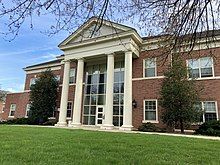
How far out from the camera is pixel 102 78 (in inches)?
1026

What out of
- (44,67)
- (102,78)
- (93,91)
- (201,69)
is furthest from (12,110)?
(201,69)

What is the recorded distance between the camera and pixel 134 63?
24.5 m

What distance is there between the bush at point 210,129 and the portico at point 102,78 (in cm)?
595

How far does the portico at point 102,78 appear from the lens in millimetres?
21484

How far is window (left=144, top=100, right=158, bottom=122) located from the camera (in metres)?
22.0

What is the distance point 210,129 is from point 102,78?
42.4 ft

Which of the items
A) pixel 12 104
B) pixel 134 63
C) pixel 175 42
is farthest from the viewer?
pixel 12 104

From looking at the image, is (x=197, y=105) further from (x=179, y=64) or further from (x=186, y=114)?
(x=179, y=64)

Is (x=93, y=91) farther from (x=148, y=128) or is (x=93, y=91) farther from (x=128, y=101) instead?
(x=148, y=128)

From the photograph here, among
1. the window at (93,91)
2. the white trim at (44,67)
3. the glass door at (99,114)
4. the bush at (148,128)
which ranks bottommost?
the bush at (148,128)

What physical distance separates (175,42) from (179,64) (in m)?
13.0

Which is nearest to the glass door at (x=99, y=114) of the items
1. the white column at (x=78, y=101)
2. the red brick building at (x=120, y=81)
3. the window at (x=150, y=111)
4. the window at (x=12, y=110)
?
the red brick building at (x=120, y=81)

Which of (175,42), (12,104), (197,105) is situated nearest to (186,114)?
(197,105)

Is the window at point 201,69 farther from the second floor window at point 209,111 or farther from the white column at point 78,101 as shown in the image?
the white column at point 78,101
